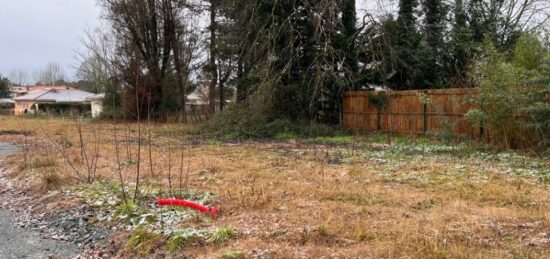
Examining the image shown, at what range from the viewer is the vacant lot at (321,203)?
4039 millimetres

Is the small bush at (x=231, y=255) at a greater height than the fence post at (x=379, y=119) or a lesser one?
lesser

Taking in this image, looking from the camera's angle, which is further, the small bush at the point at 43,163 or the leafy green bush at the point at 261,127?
the leafy green bush at the point at 261,127

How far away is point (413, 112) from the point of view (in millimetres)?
15609

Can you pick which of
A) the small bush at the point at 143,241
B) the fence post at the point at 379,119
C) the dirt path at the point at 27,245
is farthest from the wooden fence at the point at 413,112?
the dirt path at the point at 27,245

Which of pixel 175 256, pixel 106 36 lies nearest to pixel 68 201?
pixel 175 256

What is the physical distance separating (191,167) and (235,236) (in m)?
4.55

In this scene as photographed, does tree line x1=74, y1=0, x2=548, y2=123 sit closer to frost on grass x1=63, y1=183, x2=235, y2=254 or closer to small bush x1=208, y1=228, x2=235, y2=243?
frost on grass x1=63, y1=183, x2=235, y2=254

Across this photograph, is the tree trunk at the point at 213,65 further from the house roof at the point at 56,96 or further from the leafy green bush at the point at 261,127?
the house roof at the point at 56,96

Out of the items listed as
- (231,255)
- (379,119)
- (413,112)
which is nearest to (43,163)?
(231,255)

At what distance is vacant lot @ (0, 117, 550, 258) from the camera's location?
159 inches

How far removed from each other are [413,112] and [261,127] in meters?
5.37

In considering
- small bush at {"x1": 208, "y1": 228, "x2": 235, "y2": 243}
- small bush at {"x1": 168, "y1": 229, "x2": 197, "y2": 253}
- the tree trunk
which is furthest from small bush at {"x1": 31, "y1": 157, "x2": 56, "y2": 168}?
the tree trunk

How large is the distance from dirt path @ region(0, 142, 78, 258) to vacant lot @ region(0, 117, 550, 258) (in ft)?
1.80

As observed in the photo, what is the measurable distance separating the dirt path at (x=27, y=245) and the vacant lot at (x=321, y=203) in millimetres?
547
